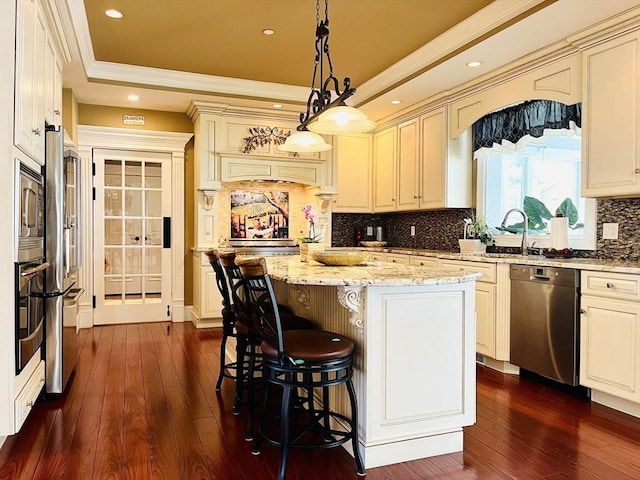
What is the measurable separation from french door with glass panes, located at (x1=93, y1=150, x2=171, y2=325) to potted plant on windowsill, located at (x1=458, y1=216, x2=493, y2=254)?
11.5 ft

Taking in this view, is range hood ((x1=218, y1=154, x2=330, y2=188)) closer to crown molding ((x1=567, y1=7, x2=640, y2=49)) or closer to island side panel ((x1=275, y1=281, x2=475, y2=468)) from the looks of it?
crown molding ((x1=567, y1=7, x2=640, y2=49))

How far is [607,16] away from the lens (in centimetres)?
306

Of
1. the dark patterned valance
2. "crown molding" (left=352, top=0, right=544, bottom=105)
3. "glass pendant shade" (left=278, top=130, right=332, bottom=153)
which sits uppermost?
"crown molding" (left=352, top=0, right=544, bottom=105)

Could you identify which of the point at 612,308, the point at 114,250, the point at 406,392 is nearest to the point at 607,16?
the point at 612,308

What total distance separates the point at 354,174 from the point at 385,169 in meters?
0.47

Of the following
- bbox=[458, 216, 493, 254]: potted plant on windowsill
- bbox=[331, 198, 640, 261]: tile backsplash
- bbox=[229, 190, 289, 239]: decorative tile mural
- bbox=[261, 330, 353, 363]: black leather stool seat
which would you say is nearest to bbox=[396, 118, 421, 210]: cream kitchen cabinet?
bbox=[331, 198, 640, 261]: tile backsplash

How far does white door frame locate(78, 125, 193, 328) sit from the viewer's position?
5395 mm

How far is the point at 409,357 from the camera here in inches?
89.7

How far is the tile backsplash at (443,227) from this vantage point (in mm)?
3303

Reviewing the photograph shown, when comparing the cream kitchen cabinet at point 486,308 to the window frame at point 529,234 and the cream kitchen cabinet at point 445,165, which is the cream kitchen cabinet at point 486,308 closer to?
the window frame at point 529,234

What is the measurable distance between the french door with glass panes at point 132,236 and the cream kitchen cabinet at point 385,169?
8.58ft

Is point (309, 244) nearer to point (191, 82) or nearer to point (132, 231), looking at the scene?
point (191, 82)

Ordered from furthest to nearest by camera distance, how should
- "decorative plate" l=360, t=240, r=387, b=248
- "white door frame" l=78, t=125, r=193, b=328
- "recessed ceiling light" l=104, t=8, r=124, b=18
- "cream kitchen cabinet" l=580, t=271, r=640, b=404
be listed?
"decorative plate" l=360, t=240, r=387, b=248 < "white door frame" l=78, t=125, r=193, b=328 < "recessed ceiling light" l=104, t=8, r=124, b=18 < "cream kitchen cabinet" l=580, t=271, r=640, b=404

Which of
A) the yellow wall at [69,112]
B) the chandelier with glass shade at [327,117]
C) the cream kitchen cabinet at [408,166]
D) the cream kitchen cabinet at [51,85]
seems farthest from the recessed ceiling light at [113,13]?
the cream kitchen cabinet at [408,166]
